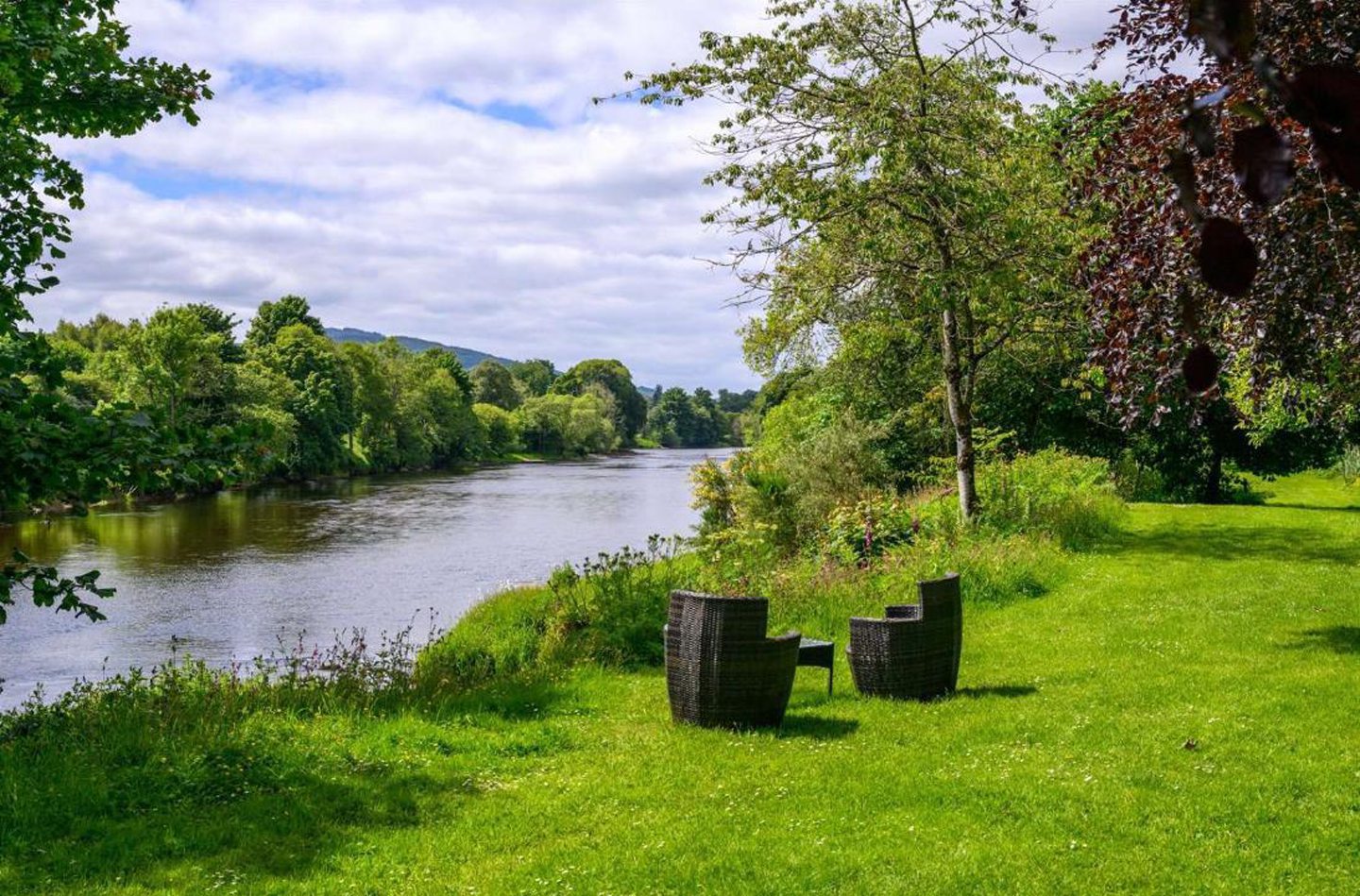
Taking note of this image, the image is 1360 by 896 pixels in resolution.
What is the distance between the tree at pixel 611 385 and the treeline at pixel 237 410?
848cm

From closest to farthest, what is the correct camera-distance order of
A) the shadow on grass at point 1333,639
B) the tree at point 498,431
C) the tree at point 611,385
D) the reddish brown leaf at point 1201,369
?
the reddish brown leaf at point 1201,369 → the shadow on grass at point 1333,639 → the tree at point 498,431 → the tree at point 611,385

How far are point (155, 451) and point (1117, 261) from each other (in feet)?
21.1

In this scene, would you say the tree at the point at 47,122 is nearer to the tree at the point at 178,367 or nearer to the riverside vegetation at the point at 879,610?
the riverside vegetation at the point at 879,610

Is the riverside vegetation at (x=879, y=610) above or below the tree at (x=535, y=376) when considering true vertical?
below

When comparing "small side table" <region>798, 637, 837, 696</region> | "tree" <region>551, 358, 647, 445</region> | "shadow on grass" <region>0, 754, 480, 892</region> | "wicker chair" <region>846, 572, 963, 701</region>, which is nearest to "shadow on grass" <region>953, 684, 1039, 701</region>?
"wicker chair" <region>846, 572, 963, 701</region>

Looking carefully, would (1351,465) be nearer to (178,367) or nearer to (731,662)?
(731,662)

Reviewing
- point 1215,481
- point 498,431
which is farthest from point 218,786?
point 498,431

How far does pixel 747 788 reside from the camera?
6.89 metres

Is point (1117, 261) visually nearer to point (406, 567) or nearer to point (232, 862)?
point (232, 862)

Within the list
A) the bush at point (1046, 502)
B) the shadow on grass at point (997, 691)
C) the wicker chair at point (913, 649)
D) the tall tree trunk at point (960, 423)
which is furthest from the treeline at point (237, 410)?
the bush at point (1046, 502)

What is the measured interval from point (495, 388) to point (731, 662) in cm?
11512

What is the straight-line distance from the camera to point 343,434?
245 ft

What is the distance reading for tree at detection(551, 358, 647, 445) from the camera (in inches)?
5502

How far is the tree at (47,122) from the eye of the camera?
5816 millimetres
